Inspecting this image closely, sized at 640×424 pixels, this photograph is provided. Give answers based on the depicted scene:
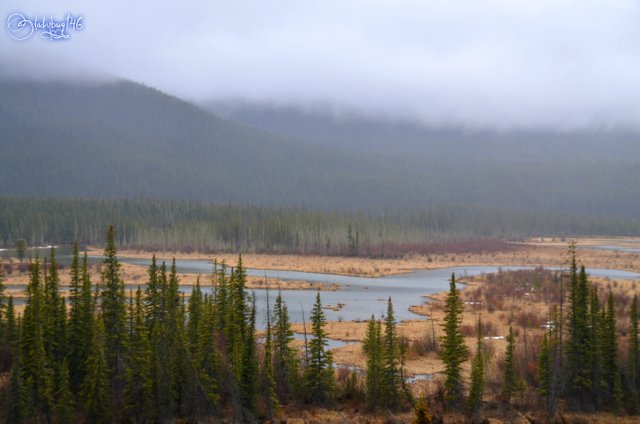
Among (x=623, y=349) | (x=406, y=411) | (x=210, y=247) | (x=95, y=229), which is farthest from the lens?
(x=95, y=229)

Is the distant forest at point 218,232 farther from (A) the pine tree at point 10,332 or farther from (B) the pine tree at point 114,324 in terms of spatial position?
(B) the pine tree at point 114,324

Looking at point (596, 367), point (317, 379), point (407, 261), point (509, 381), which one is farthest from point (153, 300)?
point (407, 261)

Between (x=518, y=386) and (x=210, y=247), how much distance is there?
13002 centimetres

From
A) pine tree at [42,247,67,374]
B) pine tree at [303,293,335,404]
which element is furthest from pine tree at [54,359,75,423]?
pine tree at [303,293,335,404]

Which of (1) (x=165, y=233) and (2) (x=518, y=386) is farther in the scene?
(1) (x=165, y=233)

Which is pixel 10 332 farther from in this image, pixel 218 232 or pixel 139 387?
pixel 218 232

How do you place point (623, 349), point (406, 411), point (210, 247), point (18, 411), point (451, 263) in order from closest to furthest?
point (18, 411) → point (406, 411) → point (623, 349) → point (451, 263) → point (210, 247)

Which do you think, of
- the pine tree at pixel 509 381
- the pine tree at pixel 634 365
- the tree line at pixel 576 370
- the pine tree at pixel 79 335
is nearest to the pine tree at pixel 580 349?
the tree line at pixel 576 370

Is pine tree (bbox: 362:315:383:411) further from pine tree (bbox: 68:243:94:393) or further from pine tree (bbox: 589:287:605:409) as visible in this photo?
pine tree (bbox: 68:243:94:393)

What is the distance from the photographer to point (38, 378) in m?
29.6

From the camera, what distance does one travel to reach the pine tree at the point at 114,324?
3219 centimetres

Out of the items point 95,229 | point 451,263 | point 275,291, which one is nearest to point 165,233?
point 95,229

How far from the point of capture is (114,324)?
1292 inches

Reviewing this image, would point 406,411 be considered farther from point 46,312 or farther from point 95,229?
point 95,229
